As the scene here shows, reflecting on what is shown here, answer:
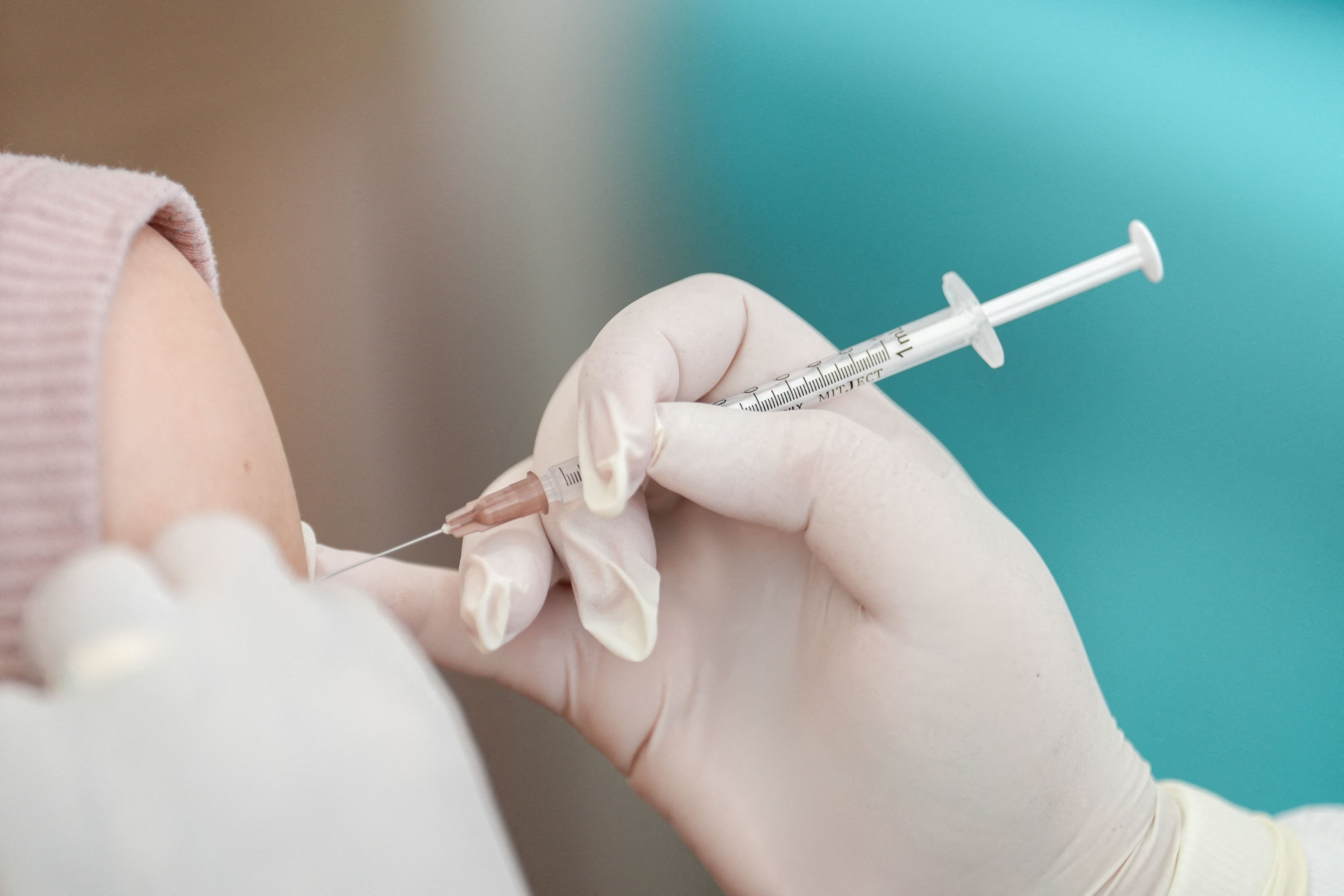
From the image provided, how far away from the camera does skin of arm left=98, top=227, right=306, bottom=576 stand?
41 cm

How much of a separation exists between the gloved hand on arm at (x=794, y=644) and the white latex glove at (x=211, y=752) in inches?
6.8

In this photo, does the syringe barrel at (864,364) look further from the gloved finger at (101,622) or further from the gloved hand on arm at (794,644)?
the gloved finger at (101,622)

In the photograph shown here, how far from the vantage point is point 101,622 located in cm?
31

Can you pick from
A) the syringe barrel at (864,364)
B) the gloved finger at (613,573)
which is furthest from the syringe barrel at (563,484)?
the syringe barrel at (864,364)

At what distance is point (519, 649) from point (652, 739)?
0.13m

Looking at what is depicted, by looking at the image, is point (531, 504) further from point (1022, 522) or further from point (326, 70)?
point (326, 70)

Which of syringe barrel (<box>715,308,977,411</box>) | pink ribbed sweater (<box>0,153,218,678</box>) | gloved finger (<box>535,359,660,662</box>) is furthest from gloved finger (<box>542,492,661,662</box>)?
pink ribbed sweater (<box>0,153,218,678</box>)

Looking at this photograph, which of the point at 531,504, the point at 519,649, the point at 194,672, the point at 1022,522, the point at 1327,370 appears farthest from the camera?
the point at 1022,522

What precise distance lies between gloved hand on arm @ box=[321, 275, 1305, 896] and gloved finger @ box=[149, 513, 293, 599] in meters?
0.17

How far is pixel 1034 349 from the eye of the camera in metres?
0.96

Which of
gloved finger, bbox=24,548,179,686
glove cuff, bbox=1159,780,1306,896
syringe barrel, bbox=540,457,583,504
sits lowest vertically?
glove cuff, bbox=1159,780,1306,896

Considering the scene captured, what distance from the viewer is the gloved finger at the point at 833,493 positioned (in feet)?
1.79

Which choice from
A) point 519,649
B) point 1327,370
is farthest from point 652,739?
point 1327,370

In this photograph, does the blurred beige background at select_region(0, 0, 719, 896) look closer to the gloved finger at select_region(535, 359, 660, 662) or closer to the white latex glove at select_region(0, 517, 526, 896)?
the gloved finger at select_region(535, 359, 660, 662)
